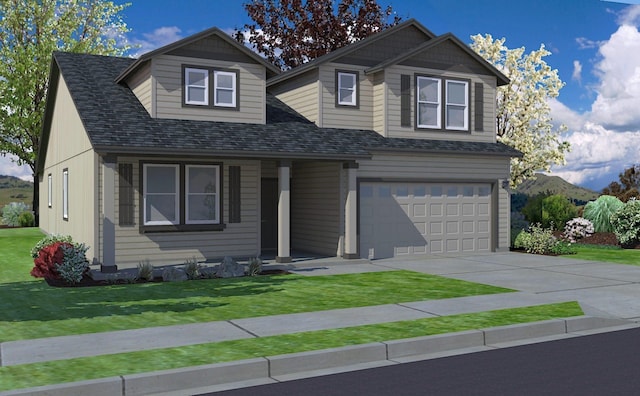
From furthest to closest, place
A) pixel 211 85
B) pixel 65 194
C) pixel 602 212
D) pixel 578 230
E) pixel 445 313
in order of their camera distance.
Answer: pixel 602 212 → pixel 578 230 → pixel 65 194 → pixel 211 85 → pixel 445 313

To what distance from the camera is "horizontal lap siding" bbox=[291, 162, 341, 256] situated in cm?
2036

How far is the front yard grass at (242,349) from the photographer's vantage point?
23.3ft

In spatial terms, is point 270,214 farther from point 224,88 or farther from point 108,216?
point 108,216

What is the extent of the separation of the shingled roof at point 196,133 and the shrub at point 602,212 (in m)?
8.39

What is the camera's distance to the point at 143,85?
63.0 ft

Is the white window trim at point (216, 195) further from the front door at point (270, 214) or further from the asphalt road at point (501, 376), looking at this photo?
the asphalt road at point (501, 376)

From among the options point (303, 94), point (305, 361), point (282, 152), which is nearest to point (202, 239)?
point (282, 152)

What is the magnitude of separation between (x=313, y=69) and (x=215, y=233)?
20.6ft

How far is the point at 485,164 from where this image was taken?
22047mm

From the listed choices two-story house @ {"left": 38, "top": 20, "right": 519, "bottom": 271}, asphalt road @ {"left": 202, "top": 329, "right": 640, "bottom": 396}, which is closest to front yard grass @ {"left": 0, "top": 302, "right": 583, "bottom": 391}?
asphalt road @ {"left": 202, "top": 329, "right": 640, "bottom": 396}

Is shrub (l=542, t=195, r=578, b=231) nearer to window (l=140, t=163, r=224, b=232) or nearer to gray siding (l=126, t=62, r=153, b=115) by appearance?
window (l=140, t=163, r=224, b=232)

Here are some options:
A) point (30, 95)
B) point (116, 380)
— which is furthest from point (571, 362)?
point (30, 95)

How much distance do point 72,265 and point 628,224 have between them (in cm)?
1952

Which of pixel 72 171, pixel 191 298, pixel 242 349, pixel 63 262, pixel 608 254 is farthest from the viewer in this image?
pixel 608 254
